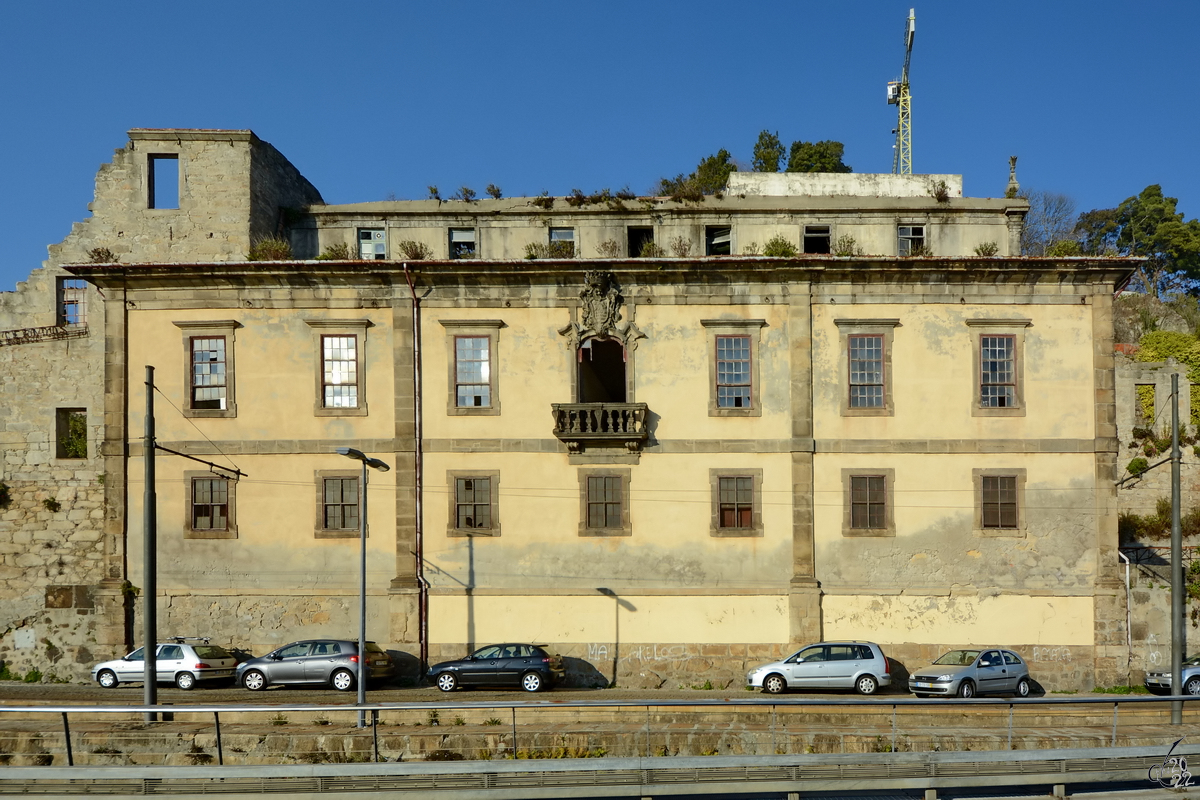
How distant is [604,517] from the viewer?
27859 mm

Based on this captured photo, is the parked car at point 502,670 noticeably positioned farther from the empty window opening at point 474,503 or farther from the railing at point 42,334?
the railing at point 42,334

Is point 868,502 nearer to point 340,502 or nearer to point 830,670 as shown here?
point 830,670

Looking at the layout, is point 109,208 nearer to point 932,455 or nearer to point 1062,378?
point 932,455

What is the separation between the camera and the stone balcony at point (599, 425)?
27.5m

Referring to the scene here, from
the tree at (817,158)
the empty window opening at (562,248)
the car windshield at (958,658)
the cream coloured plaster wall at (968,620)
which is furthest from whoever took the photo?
the tree at (817,158)

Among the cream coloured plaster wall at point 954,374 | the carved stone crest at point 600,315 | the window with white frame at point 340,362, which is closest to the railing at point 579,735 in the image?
the cream coloured plaster wall at point 954,374

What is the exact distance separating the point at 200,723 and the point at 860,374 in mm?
19613

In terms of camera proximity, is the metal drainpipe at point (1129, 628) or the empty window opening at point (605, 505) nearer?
the metal drainpipe at point (1129, 628)

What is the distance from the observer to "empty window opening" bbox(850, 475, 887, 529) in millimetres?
27641

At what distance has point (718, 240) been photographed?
33062 mm

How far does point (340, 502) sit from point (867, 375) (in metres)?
16.1

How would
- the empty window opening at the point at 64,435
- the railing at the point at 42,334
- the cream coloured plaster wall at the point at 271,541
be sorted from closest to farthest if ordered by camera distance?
the cream coloured plaster wall at the point at 271,541, the empty window opening at the point at 64,435, the railing at the point at 42,334

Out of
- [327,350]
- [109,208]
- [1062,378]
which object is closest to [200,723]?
[327,350]

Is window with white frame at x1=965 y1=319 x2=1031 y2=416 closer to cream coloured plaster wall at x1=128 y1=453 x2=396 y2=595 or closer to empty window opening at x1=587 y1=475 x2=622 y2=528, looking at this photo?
empty window opening at x1=587 y1=475 x2=622 y2=528
